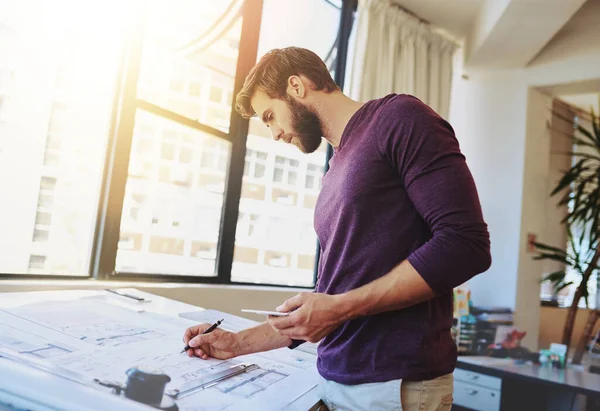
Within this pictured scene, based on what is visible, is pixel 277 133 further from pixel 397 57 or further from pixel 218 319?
pixel 397 57

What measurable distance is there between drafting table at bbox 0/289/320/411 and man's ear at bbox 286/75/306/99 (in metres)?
0.59

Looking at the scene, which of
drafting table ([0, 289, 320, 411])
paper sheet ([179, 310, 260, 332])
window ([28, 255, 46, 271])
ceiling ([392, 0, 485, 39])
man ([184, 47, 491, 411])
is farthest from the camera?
ceiling ([392, 0, 485, 39])

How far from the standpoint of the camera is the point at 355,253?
101 cm

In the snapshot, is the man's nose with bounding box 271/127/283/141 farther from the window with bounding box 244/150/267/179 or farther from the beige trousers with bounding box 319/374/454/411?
the window with bounding box 244/150/267/179

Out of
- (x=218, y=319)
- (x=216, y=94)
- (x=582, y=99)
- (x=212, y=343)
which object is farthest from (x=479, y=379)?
(x=582, y=99)

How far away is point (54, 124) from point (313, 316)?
163cm

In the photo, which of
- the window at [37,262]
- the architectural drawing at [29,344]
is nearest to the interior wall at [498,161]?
the window at [37,262]

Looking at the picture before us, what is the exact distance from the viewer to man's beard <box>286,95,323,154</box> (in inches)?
48.2

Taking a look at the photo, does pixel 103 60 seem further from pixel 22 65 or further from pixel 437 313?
pixel 437 313

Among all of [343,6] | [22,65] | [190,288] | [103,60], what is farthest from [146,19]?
[343,6]

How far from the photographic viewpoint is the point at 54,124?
2135 mm

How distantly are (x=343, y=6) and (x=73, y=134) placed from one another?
216 cm

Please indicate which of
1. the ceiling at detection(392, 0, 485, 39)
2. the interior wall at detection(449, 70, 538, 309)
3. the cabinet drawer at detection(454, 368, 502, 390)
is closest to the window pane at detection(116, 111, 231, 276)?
the cabinet drawer at detection(454, 368, 502, 390)

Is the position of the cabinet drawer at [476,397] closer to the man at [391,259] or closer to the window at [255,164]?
the window at [255,164]
